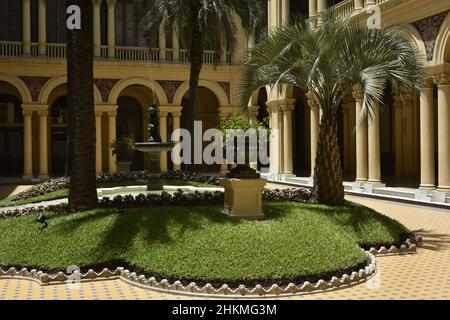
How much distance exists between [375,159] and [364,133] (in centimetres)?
116

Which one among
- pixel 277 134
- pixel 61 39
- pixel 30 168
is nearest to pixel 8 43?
pixel 61 39

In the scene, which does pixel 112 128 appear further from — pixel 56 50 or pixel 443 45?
pixel 443 45

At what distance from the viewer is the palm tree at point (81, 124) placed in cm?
1080

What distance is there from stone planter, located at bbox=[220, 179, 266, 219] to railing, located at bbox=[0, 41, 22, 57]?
835 inches

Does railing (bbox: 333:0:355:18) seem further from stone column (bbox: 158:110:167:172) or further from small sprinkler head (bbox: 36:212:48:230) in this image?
small sprinkler head (bbox: 36:212:48:230)

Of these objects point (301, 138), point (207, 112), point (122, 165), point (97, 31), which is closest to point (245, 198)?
point (122, 165)

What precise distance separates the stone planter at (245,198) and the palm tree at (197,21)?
10698mm

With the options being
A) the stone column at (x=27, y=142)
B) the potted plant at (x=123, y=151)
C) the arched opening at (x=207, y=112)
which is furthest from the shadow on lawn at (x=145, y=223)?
the arched opening at (x=207, y=112)

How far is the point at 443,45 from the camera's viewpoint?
16016mm

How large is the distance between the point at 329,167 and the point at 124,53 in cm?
2036

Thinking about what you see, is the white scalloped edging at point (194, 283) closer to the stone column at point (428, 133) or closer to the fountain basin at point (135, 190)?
the fountain basin at point (135, 190)

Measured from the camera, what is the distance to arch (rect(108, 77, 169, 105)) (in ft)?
94.4

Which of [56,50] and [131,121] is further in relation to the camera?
[131,121]
